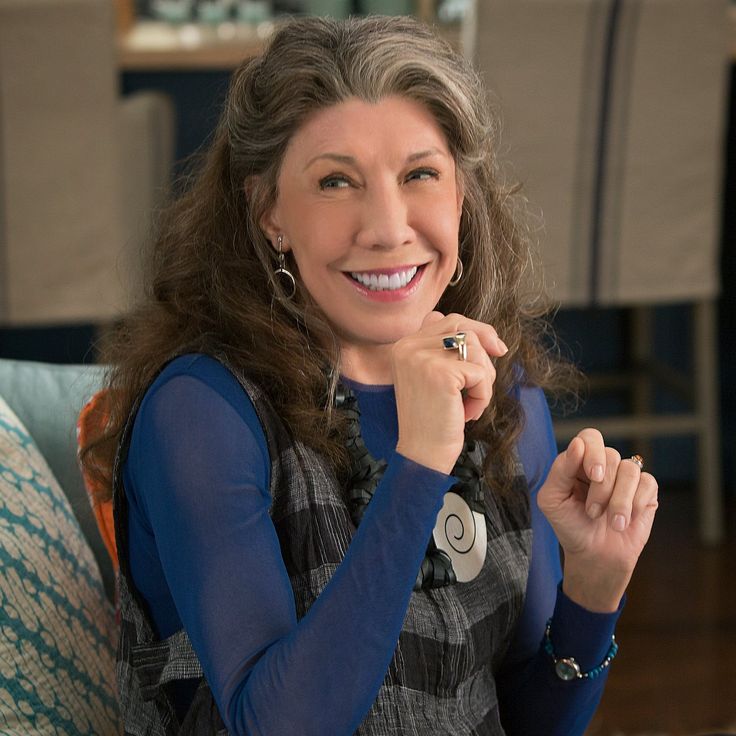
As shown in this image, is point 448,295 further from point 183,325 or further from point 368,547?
point 368,547

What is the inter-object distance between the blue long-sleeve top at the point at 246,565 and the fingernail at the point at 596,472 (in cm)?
15

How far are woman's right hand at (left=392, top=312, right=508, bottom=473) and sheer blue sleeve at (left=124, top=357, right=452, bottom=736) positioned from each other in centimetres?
2

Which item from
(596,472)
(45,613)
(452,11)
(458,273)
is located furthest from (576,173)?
(45,613)

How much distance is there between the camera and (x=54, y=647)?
3.51ft

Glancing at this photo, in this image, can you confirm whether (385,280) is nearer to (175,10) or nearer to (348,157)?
(348,157)

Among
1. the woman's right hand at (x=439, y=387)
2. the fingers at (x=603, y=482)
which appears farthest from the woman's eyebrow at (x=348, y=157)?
the fingers at (x=603, y=482)

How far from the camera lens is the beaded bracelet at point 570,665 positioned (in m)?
1.15

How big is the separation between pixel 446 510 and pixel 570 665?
187 mm

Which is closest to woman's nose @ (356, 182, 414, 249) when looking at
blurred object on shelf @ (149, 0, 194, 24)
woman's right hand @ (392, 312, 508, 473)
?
woman's right hand @ (392, 312, 508, 473)

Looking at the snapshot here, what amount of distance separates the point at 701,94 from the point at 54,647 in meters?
1.79

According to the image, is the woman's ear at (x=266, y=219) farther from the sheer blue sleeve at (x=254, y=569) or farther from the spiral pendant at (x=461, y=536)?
the spiral pendant at (x=461, y=536)

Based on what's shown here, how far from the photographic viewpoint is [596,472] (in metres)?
1.01

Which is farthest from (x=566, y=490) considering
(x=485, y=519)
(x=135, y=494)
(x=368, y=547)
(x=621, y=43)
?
(x=621, y=43)

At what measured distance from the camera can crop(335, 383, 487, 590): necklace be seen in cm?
107
